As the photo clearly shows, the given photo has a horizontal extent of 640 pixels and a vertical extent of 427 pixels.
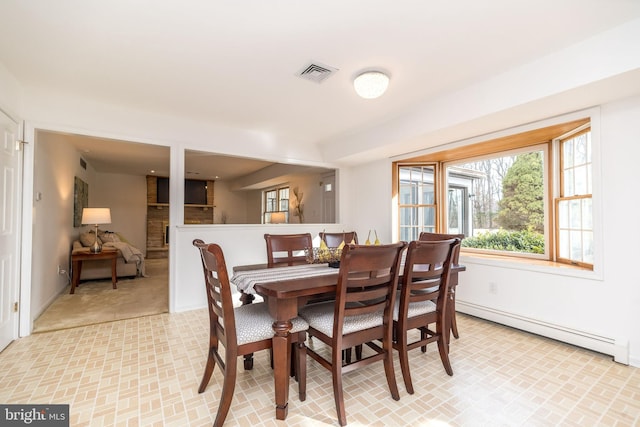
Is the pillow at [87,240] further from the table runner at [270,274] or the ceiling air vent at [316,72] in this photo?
the ceiling air vent at [316,72]

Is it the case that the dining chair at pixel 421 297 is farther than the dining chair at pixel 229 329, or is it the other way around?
the dining chair at pixel 421 297

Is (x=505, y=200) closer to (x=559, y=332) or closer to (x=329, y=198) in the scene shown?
(x=559, y=332)

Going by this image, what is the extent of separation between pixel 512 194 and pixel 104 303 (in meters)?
5.31

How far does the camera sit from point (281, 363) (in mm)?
1575

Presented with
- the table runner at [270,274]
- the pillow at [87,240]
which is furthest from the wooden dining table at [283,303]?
the pillow at [87,240]

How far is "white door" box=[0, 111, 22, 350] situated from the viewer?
95.3 inches

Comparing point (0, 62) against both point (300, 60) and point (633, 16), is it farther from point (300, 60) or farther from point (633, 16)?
point (633, 16)

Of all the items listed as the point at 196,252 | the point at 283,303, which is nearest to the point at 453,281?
the point at 283,303

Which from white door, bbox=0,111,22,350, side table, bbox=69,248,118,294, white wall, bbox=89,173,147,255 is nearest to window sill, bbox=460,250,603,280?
white door, bbox=0,111,22,350

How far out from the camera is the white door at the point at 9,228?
2.42 metres

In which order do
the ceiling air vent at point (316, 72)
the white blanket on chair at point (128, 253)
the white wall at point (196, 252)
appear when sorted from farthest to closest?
the white blanket on chair at point (128, 253)
the white wall at point (196, 252)
the ceiling air vent at point (316, 72)

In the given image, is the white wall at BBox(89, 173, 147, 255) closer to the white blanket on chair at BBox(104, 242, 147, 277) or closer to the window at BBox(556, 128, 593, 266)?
the white blanket on chair at BBox(104, 242, 147, 277)

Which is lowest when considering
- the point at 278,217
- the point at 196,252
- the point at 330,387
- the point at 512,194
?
the point at 330,387

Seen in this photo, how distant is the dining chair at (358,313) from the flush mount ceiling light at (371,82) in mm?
1414
